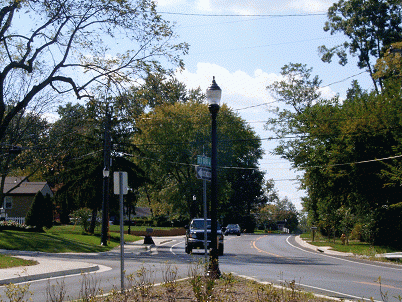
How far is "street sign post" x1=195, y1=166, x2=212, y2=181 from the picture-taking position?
13073 millimetres

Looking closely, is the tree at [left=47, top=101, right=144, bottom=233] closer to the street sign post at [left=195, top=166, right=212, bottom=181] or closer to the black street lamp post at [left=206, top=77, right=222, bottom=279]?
the black street lamp post at [left=206, top=77, right=222, bottom=279]

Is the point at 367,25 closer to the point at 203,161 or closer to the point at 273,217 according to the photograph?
the point at 203,161

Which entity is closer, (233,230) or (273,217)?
(233,230)

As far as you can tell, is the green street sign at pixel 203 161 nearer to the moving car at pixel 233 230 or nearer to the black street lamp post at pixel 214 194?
the black street lamp post at pixel 214 194

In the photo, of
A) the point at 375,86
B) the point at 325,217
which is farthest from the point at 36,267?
the point at 375,86

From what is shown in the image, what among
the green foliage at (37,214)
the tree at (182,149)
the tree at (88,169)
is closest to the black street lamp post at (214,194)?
the tree at (88,169)

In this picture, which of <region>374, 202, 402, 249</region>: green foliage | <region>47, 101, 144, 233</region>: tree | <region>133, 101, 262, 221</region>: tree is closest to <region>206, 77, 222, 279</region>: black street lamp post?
<region>374, 202, 402, 249</region>: green foliage

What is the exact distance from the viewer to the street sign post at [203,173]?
1307 cm

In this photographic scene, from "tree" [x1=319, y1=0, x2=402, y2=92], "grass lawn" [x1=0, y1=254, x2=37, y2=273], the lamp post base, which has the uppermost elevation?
"tree" [x1=319, y1=0, x2=402, y2=92]

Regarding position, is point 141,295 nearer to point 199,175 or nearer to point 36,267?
point 199,175

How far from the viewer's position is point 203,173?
13.3m

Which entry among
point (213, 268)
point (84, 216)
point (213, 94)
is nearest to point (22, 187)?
point (84, 216)

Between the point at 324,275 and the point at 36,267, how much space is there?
944 centimetres

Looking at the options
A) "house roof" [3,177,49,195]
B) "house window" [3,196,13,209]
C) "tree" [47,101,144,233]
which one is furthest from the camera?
"house window" [3,196,13,209]
